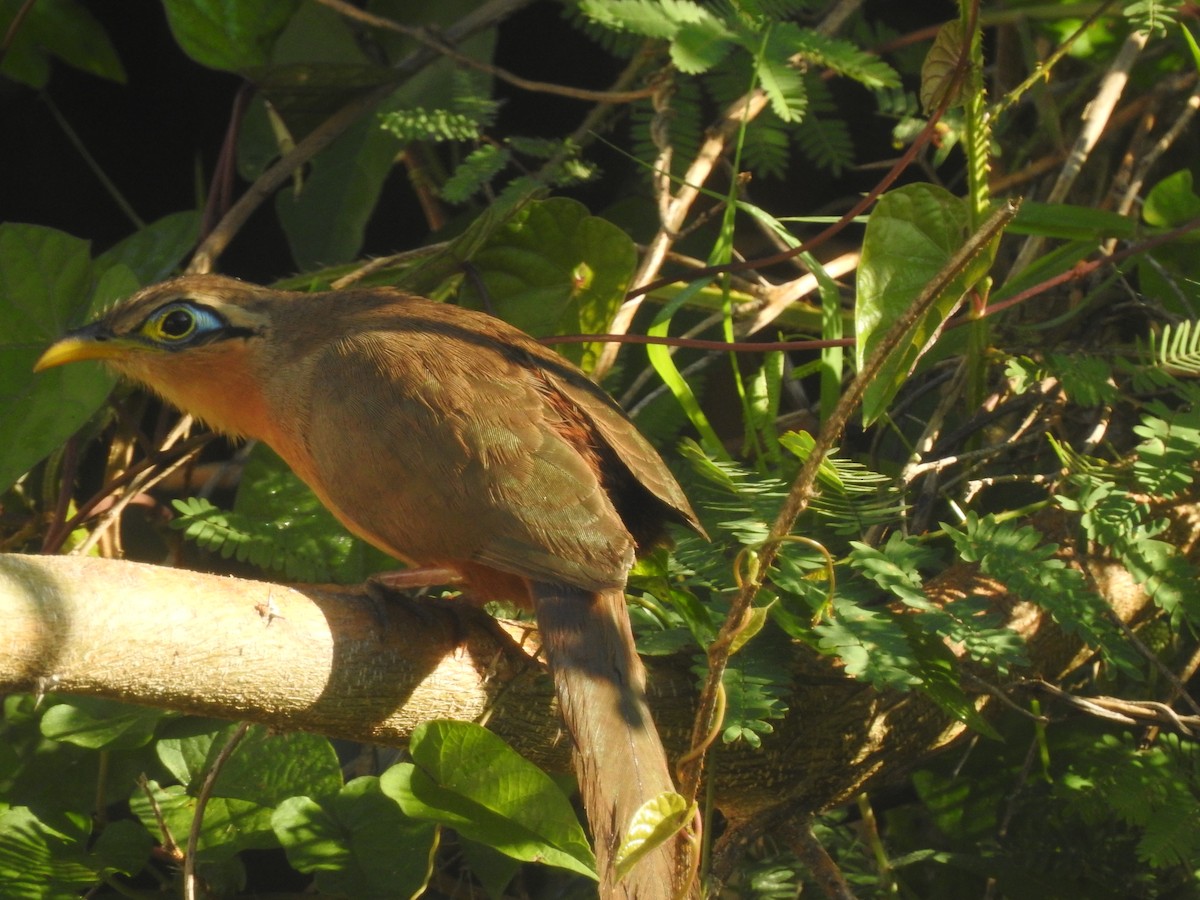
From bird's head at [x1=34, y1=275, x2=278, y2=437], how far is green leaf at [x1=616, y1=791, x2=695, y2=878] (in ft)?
5.57

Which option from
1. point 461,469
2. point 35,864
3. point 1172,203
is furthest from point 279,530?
point 1172,203

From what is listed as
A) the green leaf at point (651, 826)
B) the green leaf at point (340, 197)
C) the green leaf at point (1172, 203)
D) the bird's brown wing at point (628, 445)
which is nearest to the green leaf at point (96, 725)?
the bird's brown wing at point (628, 445)

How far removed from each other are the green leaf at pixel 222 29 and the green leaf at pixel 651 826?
271 centimetres

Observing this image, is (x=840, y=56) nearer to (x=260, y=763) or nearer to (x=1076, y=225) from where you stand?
(x=1076, y=225)

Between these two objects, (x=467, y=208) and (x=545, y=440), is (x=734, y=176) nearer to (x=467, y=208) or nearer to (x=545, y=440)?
(x=545, y=440)

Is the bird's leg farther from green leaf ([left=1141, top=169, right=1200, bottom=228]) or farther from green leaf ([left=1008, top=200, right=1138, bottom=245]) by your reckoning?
green leaf ([left=1141, top=169, right=1200, bottom=228])

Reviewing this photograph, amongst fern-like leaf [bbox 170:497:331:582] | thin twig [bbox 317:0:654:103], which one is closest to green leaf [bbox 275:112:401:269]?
thin twig [bbox 317:0:654:103]

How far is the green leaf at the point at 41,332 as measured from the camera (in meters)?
3.23

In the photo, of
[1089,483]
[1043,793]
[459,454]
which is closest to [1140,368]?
[1089,483]

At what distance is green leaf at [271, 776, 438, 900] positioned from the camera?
260 cm

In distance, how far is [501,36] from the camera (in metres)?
4.80

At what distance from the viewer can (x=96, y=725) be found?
280cm

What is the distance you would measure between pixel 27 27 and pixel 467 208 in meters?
1.49

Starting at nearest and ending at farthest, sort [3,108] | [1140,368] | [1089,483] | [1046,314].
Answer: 1. [1089,483]
2. [1140,368]
3. [1046,314]
4. [3,108]
